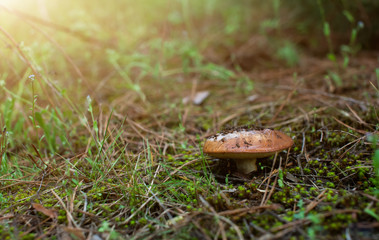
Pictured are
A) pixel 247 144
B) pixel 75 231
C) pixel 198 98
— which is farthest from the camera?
pixel 198 98

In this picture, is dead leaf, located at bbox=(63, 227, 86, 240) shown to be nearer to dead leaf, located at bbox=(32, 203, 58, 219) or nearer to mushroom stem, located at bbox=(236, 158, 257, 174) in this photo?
dead leaf, located at bbox=(32, 203, 58, 219)

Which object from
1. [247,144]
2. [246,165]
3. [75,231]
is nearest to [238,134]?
[247,144]

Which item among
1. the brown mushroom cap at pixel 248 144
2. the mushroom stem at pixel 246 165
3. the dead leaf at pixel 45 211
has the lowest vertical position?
the mushroom stem at pixel 246 165

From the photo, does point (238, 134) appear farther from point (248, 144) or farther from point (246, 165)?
point (246, 165)

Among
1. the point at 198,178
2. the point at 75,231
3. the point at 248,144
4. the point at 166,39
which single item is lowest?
the point at 198,178

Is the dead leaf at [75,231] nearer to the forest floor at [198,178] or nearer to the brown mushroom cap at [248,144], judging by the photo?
the forest floor at [198,178]

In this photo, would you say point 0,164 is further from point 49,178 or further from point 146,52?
point 146,52

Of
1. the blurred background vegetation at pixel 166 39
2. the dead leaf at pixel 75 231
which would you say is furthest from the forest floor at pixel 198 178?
the blurred background vegetation at pixel 166 39
